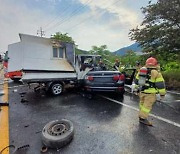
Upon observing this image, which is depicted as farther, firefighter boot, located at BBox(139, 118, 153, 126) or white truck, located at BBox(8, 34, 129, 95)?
white truck, located at BBox(8, 34, 129, 95)

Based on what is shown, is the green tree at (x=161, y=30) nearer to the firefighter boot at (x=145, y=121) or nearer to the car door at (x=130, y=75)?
the car door at (x=130, y=75)

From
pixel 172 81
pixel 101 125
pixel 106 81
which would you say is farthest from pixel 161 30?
pixel 101 125

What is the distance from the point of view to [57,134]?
389 centimetres

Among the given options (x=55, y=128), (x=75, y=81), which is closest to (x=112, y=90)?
(x=75, y=81)

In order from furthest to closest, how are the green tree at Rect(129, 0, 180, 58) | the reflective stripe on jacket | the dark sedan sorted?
the green tree at Rect(129, 0, 180, 58)
the dark sedan
the reflective stripe on jacket

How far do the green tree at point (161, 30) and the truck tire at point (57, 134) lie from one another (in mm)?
8710

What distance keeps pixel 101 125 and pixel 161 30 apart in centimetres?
841

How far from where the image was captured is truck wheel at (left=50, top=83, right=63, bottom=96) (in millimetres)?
8359

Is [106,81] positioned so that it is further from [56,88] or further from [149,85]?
[149,85]

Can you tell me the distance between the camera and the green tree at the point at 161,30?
Result: 34.4 ft

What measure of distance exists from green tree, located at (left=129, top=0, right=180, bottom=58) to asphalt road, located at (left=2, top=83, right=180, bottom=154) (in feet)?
16.5

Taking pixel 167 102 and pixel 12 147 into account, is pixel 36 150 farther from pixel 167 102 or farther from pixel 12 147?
pixel 167 102

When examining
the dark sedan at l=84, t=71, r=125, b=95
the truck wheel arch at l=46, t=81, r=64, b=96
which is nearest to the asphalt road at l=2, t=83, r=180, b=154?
the dark sedan at l=84, t=71, r=125, b=95

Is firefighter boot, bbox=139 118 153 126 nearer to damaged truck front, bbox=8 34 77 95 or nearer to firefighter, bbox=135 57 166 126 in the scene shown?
firefighter, bbox=135 57 166 126
